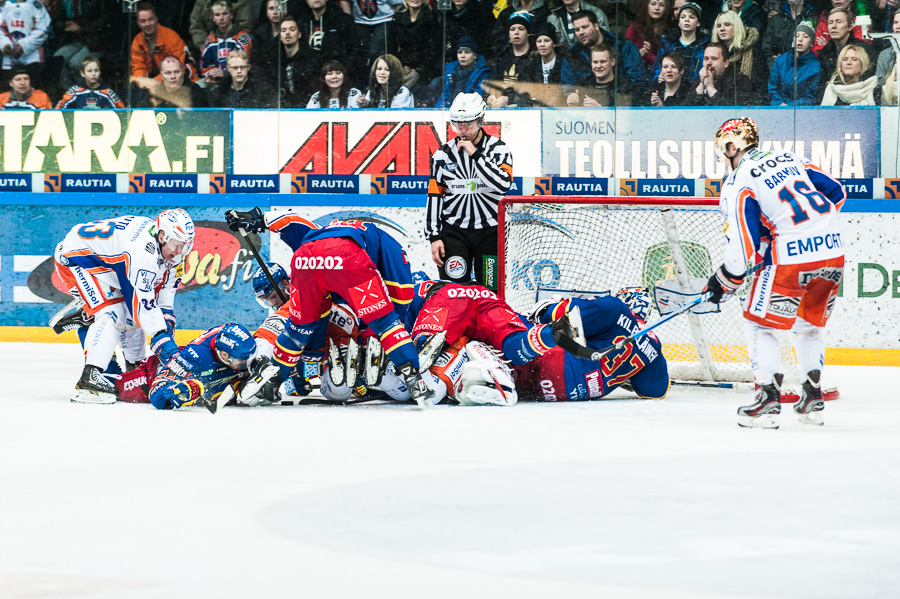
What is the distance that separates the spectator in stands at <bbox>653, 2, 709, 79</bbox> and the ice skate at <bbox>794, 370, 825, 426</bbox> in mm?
3937

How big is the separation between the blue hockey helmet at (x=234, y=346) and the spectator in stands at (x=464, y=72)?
3.70m

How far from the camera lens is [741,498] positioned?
2840 mm

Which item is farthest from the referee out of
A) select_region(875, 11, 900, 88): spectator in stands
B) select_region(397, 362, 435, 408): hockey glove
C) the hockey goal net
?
select_region(875, 11, 900, 88): spectator in stands

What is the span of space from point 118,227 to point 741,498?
129 inches

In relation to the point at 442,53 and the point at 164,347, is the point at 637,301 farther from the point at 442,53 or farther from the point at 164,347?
the point at 442,53

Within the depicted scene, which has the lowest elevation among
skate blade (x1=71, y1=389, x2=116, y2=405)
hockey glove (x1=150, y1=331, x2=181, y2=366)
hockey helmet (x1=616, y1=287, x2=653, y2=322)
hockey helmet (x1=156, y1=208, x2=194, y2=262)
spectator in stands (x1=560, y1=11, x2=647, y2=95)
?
skate blade (x1=71, y1=389, x2=116, y2=405)

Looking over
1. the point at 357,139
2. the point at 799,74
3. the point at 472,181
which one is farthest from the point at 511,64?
the point at 472,181

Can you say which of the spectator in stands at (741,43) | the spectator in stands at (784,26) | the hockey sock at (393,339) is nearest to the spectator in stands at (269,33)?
the spectator in stands at (741,43)

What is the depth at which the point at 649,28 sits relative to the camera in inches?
306

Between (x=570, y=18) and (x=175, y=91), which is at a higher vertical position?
(x=570, y=18)

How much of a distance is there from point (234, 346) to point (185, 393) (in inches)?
11.1

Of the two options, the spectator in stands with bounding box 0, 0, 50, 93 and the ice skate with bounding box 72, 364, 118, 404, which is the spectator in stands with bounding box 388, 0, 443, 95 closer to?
the spectator in stands with bounding box 0, 0, 50, 93

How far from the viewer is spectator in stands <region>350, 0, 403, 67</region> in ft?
27.0

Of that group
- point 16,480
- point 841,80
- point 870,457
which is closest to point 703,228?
point 841,80
